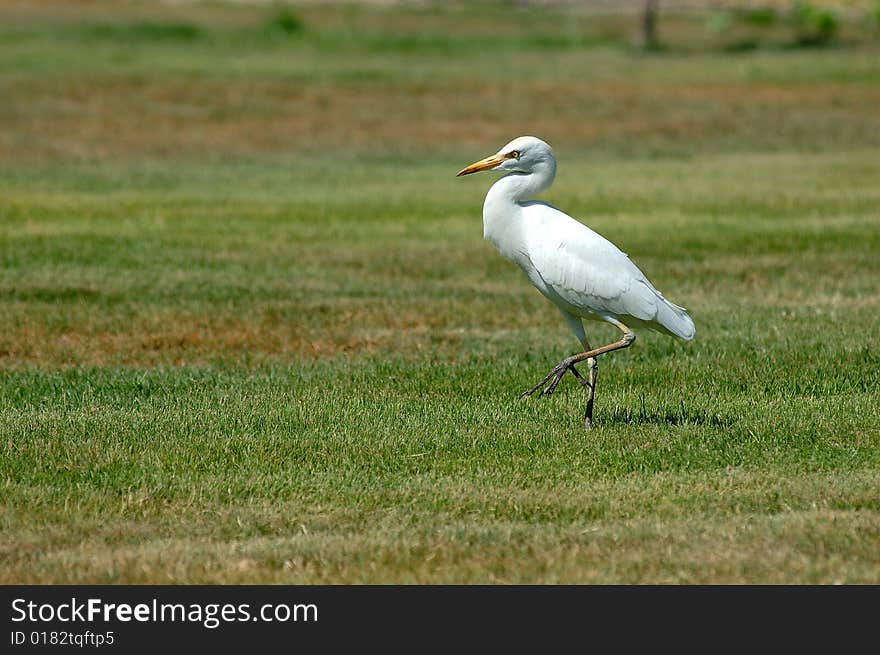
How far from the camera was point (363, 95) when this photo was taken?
35.8 metres

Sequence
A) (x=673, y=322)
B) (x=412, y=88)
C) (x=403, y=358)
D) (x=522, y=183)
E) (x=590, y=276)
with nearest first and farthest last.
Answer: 1. (x=590, y=276)
2. (x=673, y=322)
3. (x=522, y=183)
4. (x=403, y=358)
5. (x=412, y=88)

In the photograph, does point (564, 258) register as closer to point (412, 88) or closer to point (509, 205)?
point (509, 205)

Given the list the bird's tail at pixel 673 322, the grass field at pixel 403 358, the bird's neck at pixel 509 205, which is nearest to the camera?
the grass field at pixel 403 358

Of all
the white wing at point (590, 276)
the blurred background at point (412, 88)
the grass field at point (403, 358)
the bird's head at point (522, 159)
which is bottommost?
the blurred background at point (412, 88)

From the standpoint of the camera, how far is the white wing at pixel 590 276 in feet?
29.7

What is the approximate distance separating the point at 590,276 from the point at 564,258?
21 cm

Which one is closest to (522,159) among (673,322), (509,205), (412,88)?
(509,205)

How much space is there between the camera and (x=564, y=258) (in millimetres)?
9094

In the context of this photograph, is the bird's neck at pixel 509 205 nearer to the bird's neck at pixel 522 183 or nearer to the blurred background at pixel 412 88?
the bird's neck at pixel 522 183

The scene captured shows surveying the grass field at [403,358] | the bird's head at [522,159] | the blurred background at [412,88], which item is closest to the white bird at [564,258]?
the bird's head at [522,159]

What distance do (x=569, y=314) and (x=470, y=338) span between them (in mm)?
3574

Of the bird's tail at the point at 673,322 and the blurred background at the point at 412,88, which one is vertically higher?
the bird's tail at the point at 673,322

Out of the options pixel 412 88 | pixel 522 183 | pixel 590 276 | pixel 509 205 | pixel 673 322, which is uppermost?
pixel 522 183

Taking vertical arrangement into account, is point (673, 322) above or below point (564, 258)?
below
